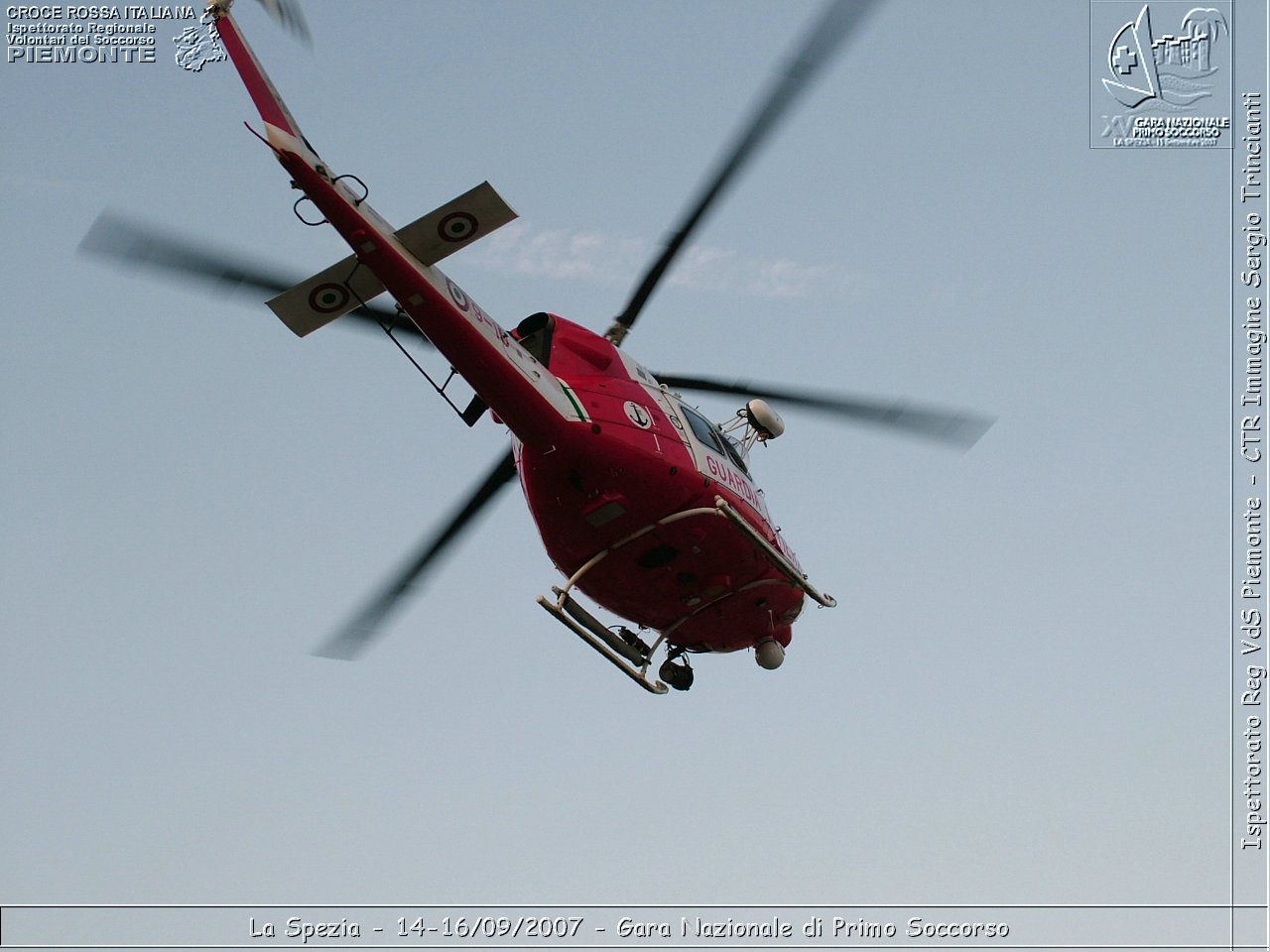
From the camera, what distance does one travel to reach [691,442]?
15.0 meters

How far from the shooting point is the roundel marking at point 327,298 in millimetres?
13805

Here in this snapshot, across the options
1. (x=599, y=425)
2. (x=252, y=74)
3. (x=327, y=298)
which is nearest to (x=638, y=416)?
(x=599, y=425)

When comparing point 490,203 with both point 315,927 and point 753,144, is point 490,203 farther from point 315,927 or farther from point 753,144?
point 315,927

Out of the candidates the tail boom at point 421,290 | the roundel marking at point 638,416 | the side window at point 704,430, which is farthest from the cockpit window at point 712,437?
the tail boom at point 421,290

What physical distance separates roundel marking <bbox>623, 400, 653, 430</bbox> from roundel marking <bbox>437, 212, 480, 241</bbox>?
8.17 ft

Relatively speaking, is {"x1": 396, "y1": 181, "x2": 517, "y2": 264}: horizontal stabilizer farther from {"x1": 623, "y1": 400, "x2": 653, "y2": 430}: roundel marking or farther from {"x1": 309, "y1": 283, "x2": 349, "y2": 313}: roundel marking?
{"x1": 623, "y1": 400, "x2": 653, "y2": 430}: roundel marking

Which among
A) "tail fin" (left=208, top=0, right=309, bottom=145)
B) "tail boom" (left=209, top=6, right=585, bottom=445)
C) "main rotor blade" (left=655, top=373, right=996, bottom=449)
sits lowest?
"main rotor blade" (left=655, top=373, right=996, bottom=449)

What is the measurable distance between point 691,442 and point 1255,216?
6.80 metres

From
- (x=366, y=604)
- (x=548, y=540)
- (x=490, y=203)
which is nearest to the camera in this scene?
(x=490, y=203)

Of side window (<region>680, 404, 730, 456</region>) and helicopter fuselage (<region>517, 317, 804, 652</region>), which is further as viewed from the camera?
side window (<region>680, 404, 730, 456</region>)

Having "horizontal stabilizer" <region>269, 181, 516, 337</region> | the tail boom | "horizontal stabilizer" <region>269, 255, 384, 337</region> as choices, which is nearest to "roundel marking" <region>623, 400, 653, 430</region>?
the tail boom

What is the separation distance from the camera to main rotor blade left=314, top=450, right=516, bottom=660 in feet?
A: 51.5

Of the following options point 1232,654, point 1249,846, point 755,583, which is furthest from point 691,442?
point 1249,846

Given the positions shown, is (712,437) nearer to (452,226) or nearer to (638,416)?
(638,416)
